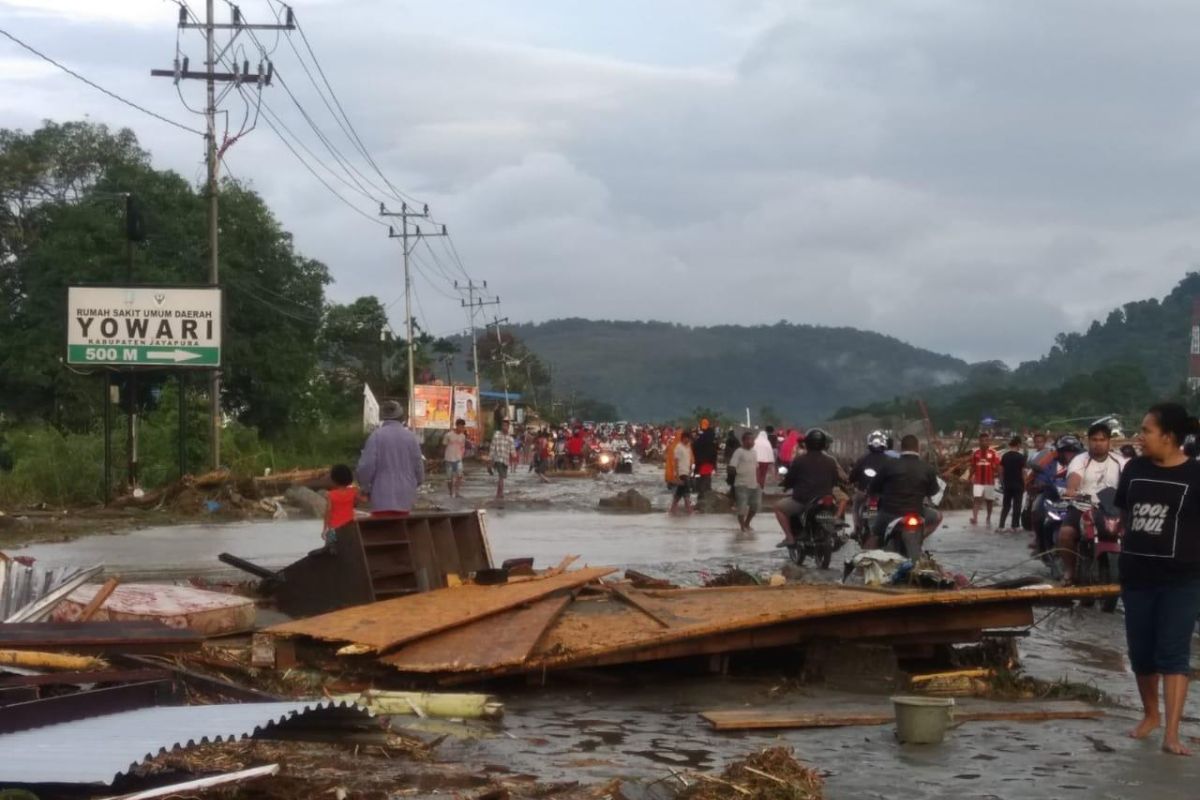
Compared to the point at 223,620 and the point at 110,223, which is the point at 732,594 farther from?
the point at 110,223

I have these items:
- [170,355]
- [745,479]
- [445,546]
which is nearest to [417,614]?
[445,546]

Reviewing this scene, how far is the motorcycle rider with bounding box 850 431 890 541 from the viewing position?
17.4m

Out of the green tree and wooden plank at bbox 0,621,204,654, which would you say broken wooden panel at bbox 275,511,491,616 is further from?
the green tree

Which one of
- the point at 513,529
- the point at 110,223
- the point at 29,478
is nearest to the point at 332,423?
the point at 110,223

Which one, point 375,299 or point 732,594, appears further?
point 375,299

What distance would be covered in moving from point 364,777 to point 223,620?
440 cm

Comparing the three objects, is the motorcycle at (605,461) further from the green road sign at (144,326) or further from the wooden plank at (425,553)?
the wooden plank at (425,553)

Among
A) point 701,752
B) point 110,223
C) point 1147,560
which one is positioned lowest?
point 701,752

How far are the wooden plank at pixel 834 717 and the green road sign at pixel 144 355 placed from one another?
25.9 m

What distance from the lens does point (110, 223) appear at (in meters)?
50.6

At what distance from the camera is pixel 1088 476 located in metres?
14.7

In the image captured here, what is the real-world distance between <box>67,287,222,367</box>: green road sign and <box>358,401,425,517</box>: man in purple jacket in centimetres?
2043

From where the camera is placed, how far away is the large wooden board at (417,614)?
362 inches

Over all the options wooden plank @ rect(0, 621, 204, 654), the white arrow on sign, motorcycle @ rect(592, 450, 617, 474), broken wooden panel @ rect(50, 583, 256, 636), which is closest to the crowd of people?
broken wooden panel @ rect(50, 583, 256, 636)
